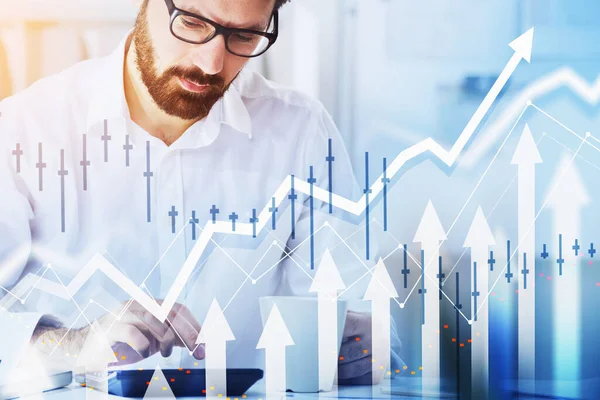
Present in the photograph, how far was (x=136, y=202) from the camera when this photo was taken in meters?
1.86

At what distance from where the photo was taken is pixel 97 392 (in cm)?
184

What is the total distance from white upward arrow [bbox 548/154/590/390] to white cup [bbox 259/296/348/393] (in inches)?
25.1

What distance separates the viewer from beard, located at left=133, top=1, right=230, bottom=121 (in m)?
1.82

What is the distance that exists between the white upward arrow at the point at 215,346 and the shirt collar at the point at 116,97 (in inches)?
21.2

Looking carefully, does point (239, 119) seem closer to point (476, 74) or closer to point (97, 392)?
point (476, 74)

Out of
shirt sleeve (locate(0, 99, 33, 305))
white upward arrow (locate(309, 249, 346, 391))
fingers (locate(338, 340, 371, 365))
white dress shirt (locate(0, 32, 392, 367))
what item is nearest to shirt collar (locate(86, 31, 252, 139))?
white dress shirt (locate(0, 32, 392, 367))

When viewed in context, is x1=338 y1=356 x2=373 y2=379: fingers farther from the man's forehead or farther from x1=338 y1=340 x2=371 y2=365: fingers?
the man's forehead

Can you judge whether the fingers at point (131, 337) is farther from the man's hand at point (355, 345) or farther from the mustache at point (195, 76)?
the mustache at point (195, 76)

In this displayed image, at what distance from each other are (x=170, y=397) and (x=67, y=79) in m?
0.94

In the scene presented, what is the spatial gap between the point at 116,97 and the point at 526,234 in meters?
1.24

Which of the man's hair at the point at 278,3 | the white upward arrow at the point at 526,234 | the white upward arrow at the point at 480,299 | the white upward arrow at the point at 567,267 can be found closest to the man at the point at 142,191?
the man's hair at the point at 278,3

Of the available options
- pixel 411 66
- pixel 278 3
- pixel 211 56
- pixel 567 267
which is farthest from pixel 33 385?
pixel 567 267

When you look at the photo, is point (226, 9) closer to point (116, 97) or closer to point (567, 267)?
point (116, 97)

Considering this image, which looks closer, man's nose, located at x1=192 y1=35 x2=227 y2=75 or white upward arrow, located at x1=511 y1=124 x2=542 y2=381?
man's nose, located at x1=192 y1=35 x2=227 y2=75
